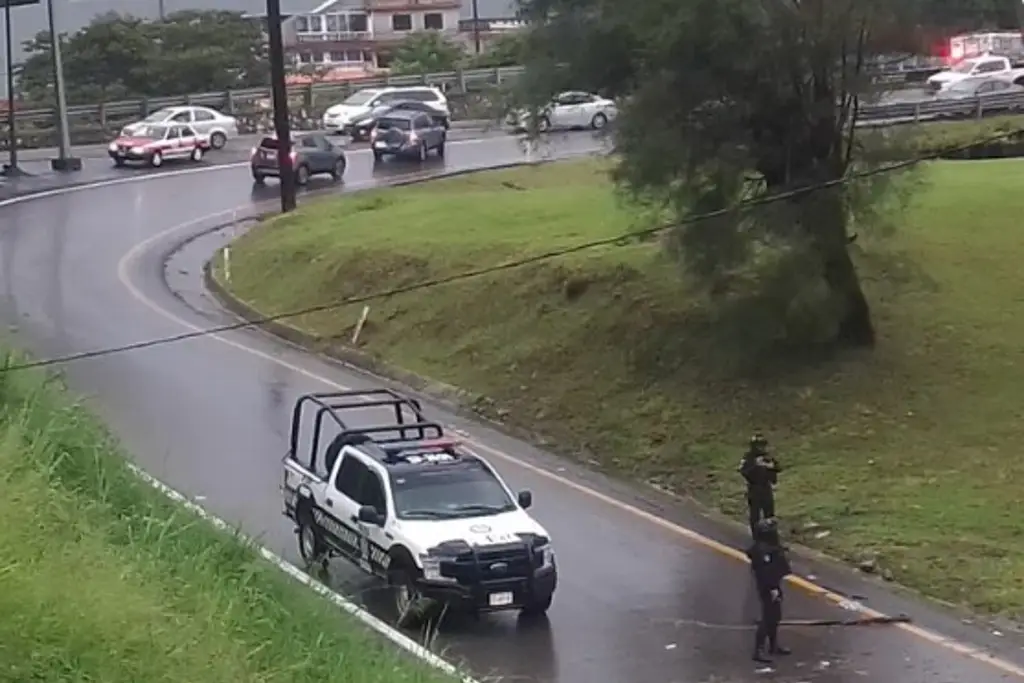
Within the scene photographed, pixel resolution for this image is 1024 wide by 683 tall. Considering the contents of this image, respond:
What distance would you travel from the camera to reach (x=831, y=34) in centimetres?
2356

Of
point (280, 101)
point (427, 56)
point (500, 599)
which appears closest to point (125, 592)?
point (500, 599)

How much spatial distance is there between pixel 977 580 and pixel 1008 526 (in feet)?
4.85

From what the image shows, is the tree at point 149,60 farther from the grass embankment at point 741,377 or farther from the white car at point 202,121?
the grass embankment at point 741,377

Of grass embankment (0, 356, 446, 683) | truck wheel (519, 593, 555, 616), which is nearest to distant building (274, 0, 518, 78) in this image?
truck wheel (519, 593, 555, 616)

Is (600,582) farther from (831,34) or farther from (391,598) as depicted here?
(831,34)

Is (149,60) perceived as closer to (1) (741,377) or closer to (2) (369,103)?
(2) (369,103)

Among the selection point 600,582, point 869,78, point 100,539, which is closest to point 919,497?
point 600,582

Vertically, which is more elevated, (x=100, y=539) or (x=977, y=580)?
(x=100, y=539)

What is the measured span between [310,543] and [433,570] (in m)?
2.42

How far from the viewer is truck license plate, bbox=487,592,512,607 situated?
16.8 m

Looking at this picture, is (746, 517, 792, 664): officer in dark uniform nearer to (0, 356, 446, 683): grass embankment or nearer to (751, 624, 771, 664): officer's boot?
(751, 624, 771, 664): officer's boot

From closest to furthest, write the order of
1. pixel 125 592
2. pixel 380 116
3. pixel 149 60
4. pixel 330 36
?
pixel 125 592 < pixel 380 116 < pixel 149 60 < pixel 330 36

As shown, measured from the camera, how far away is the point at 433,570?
16.8 meters

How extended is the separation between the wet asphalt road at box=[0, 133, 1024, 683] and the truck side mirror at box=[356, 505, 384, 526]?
0.75 meters
